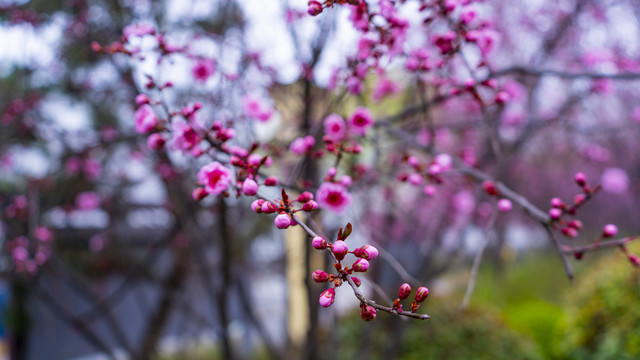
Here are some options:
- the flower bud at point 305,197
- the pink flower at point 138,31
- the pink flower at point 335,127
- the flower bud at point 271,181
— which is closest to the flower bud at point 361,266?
the flower bud at point 305,197

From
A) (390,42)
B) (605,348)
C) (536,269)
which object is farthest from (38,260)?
(536,269)

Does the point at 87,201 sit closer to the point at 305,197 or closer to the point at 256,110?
the point at 256,110

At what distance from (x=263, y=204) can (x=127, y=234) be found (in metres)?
4.88

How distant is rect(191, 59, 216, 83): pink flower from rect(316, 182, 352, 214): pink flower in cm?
116

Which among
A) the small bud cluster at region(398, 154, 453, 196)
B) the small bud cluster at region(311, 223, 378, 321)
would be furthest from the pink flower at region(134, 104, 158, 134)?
the small bud cluster at region(398, 154, 453, 196)

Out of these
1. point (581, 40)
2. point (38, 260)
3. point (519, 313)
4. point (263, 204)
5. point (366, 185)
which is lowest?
point (519, 313)

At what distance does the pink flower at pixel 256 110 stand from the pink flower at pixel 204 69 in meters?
0.25

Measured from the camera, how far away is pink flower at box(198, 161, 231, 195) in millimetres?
1201

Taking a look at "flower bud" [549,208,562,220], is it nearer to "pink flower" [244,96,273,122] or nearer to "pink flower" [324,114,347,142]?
"pink flower" [324,114,347,142]

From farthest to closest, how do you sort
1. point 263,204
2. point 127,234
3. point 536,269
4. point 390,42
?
point 536,269 → point 127,234 → point 390,42 → point 263,204

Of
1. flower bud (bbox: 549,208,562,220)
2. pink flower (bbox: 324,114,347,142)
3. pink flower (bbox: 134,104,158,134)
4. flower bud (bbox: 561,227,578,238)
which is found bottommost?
flower bud (bbox: 561,227,578,238)

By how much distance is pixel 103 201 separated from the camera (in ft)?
12.2

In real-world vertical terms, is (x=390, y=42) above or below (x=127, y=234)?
above

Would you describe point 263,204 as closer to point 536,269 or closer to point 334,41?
point 334,41
